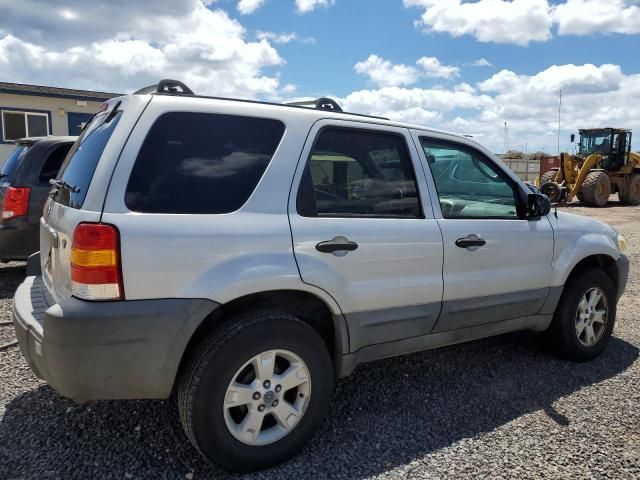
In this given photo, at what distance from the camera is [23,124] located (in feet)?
57.6

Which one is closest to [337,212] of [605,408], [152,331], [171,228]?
[171,228]

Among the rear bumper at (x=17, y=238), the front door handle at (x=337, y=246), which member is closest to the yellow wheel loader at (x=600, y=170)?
the rear bumper at (x=17, y=238)

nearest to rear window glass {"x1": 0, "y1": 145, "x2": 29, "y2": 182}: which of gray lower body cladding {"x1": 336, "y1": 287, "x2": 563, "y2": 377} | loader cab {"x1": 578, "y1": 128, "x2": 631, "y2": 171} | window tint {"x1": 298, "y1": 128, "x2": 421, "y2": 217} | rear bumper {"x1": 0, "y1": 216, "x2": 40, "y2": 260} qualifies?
rear bumper {"x1": 0, "y1": 216, "x2": 40, "y2": 260}

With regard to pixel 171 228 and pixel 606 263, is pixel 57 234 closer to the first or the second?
pixel 171 228

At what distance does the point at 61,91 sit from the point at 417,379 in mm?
18054

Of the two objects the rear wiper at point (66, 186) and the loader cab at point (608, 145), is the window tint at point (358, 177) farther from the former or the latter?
the loader cab at point (608, 145)

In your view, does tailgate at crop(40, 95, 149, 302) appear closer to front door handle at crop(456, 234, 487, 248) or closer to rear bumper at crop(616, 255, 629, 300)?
front door handle at crop(456, 234, 487, 248)

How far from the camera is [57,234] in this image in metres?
2.62

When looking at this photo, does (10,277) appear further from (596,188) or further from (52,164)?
(596,188)

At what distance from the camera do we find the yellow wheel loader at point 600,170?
771 inches

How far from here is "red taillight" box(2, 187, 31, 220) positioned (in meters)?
5.59

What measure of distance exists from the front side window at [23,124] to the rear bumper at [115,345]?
57.0 feet

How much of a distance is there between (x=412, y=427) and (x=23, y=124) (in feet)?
61.1

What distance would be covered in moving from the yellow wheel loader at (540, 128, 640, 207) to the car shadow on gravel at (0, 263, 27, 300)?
18.5m
